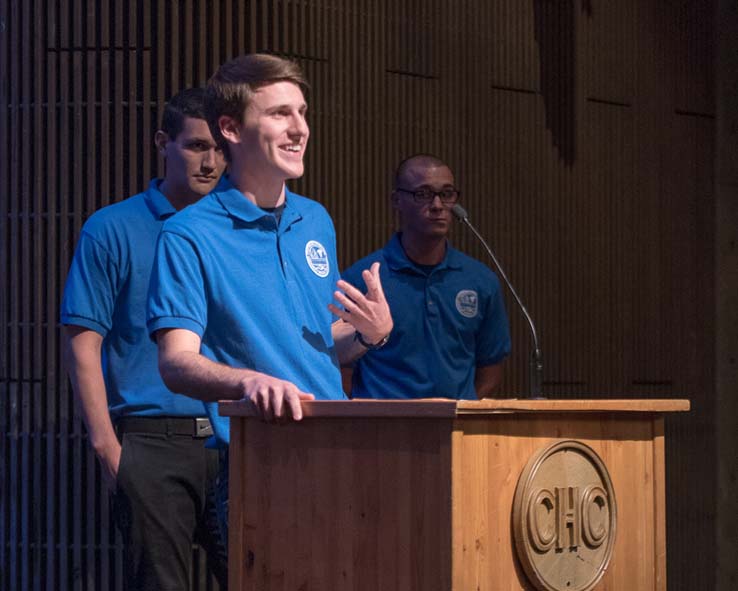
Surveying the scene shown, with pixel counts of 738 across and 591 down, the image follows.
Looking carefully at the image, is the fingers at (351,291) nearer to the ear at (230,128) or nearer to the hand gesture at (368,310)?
the hand gesture at (368,310)

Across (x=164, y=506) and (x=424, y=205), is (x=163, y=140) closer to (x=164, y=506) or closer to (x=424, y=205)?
(x=164, y=506)

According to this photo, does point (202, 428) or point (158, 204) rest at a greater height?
point (158, 204)

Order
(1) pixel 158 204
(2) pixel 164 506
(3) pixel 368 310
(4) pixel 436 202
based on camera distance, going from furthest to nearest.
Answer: (4) pixel 436 202 < (1) pixel 158 204 < (2) pixel 164 506 < (3) pixel 368 310

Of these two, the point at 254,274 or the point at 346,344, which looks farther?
the point at 346,344

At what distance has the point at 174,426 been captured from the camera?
3.23 metres

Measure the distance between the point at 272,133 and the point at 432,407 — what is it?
80 cm

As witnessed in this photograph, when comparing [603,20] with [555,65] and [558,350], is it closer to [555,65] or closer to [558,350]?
[555,65]

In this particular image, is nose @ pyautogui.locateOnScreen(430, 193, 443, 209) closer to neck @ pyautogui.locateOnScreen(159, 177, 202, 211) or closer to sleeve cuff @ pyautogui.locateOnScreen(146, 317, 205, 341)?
neck @ pyautogui.locateOnScreen(159, 177, 202, 211)

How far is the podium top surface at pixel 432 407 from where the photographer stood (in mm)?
2033

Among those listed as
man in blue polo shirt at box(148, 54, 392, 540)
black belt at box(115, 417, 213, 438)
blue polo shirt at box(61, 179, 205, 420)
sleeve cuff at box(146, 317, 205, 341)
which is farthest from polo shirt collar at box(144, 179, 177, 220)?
sleeve cuff at box(146, 317, 205, 341)

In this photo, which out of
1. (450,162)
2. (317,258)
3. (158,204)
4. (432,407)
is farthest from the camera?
(450,162)

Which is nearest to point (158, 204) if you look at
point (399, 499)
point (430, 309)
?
point (430, 309)

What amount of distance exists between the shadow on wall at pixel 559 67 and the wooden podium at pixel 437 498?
3690 mm

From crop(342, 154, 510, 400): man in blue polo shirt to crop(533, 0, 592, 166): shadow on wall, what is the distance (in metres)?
1.58
